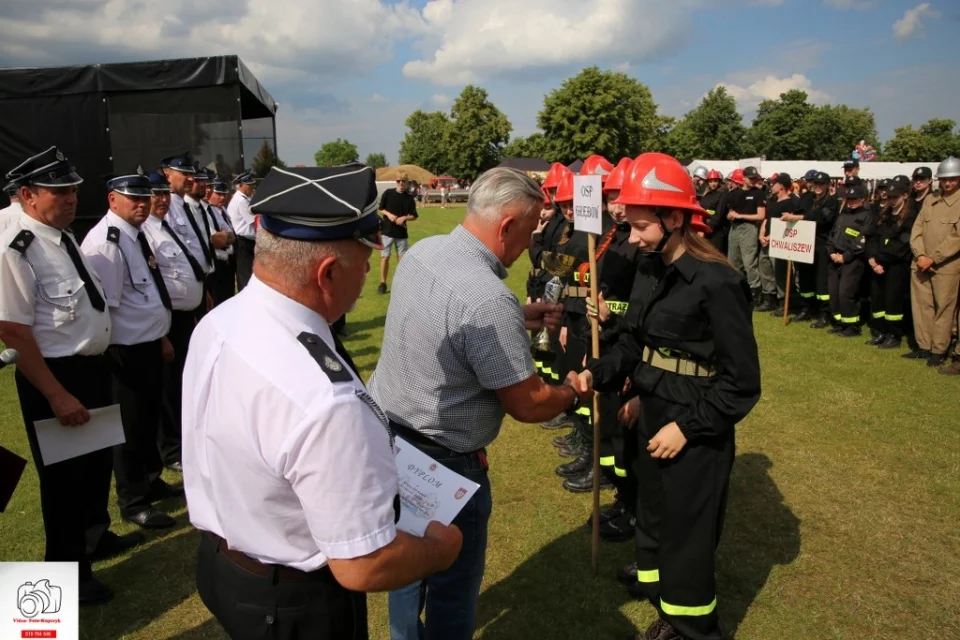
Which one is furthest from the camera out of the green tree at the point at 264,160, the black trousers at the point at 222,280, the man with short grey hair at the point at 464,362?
the green tree at the point at 264,160

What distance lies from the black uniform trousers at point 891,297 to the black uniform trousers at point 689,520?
25.8 feet

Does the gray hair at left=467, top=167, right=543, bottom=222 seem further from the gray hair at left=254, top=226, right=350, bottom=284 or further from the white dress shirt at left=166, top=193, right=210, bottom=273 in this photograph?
the white dress shirt at left=166, top=193, right=210, bottom=273

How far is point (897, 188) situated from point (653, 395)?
Result: 28.4 ft

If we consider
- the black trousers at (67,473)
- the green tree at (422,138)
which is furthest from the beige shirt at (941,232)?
the green tree at (422,138)

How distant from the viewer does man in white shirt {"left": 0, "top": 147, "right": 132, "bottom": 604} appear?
11.5ft

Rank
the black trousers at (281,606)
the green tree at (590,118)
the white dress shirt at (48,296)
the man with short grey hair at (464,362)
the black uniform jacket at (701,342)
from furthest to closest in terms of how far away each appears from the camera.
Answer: the green tree at (590,118) → the white dress shirt at (48,296) → the black uniform jacket at (701,342) → the man with short grey hair at (464,362) → the black trousers at (281,606)

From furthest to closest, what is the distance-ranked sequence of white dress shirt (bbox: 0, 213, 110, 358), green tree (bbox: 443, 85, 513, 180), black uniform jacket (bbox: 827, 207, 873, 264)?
green tree (bbox: 443, 85, 513, 180)
black uniform jacket (bbox: 827, 207, 873, 264)
white dress shirt (bbox: 0, 213, 110, 358)

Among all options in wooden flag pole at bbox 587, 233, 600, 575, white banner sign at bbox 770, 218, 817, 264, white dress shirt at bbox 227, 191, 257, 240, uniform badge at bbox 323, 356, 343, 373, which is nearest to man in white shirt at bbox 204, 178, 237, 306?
white dress shirt at bbox 227, 191, 257, 240

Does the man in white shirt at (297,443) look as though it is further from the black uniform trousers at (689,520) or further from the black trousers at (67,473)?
the black trousers at (67,473)

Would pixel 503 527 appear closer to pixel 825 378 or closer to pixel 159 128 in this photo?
pixel 825 378

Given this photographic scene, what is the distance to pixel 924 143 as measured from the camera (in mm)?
71500

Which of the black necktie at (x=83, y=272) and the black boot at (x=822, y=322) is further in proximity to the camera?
the black boot at (x=822, y=322)

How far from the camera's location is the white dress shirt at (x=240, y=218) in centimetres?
985

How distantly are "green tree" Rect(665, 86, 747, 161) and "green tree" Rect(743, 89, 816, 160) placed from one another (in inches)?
89.1
